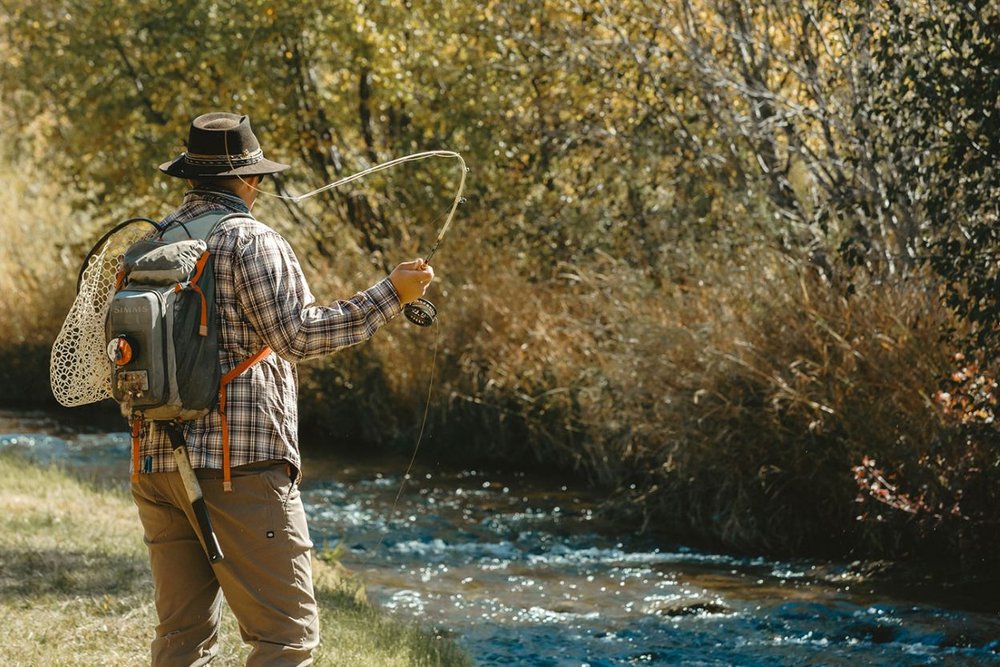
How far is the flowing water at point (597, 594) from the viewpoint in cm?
631

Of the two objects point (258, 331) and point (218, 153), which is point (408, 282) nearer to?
point (258, 331)

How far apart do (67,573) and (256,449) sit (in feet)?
10.1

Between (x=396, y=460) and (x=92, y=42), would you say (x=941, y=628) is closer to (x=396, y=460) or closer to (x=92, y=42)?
(x=396, y=460)

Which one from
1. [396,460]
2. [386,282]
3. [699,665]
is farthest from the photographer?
[396,460]

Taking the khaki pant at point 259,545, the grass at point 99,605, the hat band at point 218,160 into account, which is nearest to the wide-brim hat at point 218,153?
the hat band at point 218,160

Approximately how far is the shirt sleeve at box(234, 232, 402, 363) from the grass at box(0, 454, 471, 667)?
1861 mm

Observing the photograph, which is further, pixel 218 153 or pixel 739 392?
pixel 739 392

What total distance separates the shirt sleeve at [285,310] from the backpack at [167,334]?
10cm

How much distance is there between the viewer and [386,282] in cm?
365

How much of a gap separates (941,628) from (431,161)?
812 centimetres

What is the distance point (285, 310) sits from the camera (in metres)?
3.47

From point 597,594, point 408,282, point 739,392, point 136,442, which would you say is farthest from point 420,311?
point 739,392

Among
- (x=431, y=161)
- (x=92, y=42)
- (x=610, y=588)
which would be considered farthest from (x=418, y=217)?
(x=610, y=588)

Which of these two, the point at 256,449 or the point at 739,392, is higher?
the point at 256,449
